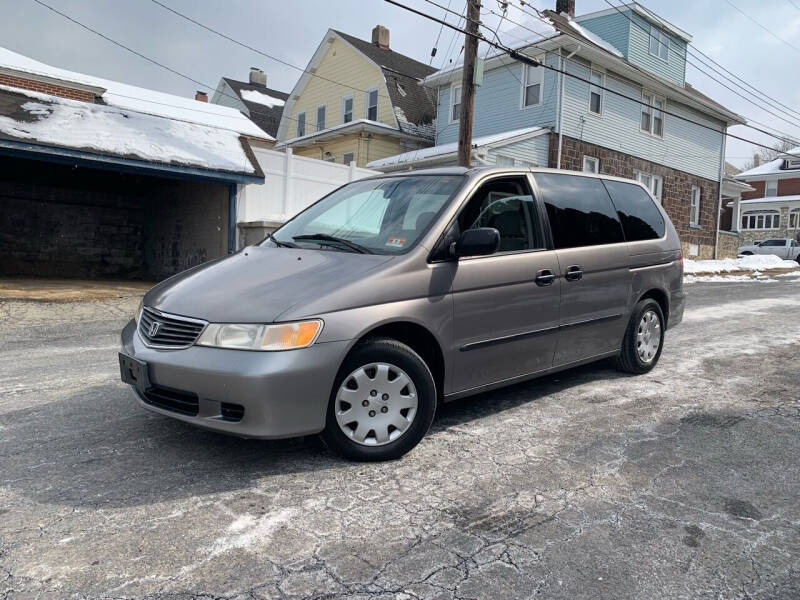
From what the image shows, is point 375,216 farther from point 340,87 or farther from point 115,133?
point 340,87

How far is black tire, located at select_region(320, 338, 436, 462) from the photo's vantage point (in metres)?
3.44

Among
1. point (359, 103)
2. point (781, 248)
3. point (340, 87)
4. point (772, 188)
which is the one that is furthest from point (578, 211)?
point (772, 188)

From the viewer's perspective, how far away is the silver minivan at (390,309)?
327cm

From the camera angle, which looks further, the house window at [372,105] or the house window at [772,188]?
the house window at [772,188]

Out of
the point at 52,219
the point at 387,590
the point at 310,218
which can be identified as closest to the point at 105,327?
the point at 310,218

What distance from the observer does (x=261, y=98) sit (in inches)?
1606

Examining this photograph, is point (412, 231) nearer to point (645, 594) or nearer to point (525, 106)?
point (645, 594)

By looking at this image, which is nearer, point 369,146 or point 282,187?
point 282,187

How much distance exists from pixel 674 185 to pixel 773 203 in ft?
89.5

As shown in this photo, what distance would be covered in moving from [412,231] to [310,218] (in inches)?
44.7

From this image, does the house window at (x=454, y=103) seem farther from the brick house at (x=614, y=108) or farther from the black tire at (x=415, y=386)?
the black tire at (x=415, y=386)

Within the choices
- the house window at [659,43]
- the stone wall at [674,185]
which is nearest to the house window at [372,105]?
the stone wall at [674,185]

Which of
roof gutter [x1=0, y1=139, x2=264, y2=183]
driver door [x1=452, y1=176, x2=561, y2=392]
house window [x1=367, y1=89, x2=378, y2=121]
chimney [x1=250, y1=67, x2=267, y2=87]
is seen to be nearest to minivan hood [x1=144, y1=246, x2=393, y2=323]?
driver door [x1=452, y1=176, x2=561, y2=392]

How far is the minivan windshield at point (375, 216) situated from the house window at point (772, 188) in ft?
178
